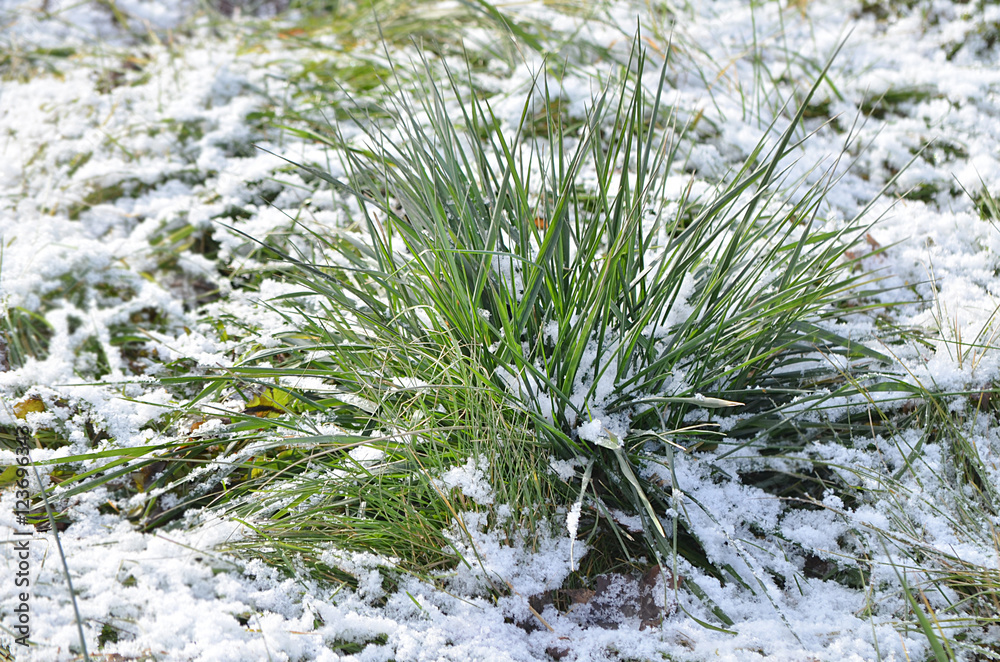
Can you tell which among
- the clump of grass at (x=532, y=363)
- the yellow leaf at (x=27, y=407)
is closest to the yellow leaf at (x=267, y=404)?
the clump of grass at (x=532, y=363)

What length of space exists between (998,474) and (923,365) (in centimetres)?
28

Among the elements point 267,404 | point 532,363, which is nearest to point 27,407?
point 267,404

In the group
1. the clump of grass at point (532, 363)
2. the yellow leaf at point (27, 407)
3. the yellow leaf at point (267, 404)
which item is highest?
the clump of grass at point (532, 363)

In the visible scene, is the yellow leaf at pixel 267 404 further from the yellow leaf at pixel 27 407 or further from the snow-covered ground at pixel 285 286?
the yellow leaf at pixel 27 407

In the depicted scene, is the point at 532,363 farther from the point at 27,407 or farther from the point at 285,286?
the point at 27,407

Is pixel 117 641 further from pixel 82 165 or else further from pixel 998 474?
pixel 82 165

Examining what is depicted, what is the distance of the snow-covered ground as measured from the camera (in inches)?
46.0

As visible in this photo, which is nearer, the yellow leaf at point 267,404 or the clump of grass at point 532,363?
the clump of grass at point 532,363

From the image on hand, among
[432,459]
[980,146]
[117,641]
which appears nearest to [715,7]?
[980,146]

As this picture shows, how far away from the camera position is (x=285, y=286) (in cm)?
191

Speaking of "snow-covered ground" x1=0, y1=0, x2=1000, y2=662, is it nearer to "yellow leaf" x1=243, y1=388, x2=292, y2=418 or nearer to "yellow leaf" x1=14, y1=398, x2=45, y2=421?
"yellow leaf" x1=14, y1=398, x2=45, y2=421

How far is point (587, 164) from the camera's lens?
7.57 feet

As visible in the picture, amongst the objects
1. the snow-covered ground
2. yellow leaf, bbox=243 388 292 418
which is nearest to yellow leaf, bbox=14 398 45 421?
the snow-covered ground

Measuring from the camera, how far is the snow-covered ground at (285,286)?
1169mm
